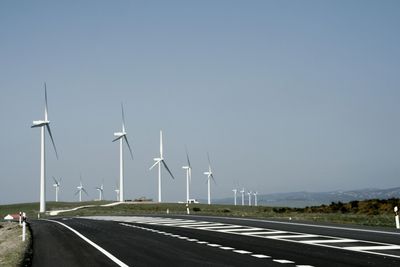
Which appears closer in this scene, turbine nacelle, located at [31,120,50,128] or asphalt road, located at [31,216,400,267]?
asphalt road, located at [31,216,400,267]

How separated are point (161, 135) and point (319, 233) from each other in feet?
295

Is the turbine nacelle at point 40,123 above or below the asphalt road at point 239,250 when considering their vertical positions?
above

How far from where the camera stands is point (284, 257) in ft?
48.3

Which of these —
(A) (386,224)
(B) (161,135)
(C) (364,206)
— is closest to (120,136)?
(B) (161,135)

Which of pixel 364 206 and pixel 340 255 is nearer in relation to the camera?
pixel 340 255

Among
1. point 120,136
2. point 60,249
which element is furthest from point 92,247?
point 120,136

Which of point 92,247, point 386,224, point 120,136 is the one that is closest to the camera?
point 92,247

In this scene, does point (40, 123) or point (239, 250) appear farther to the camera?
point (40, 123)

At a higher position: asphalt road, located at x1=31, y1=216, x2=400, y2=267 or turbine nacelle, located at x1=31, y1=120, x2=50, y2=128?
turbine nacelle, located at x1=31, y1=120, x2=50, y2=128

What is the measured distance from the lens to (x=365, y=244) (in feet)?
57.3

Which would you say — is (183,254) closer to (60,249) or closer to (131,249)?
(131,249)

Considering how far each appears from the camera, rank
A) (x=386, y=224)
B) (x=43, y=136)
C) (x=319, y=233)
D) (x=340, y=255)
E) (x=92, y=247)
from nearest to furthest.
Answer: (x=340, y=255) < (x=92, y=247) < (x=319, y=233) < (x=386, y=224) < (x=43, y=136)

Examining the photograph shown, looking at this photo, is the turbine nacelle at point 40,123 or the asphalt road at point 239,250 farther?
the turbine nacelle at point 40,123

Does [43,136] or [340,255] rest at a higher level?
[43,136]
